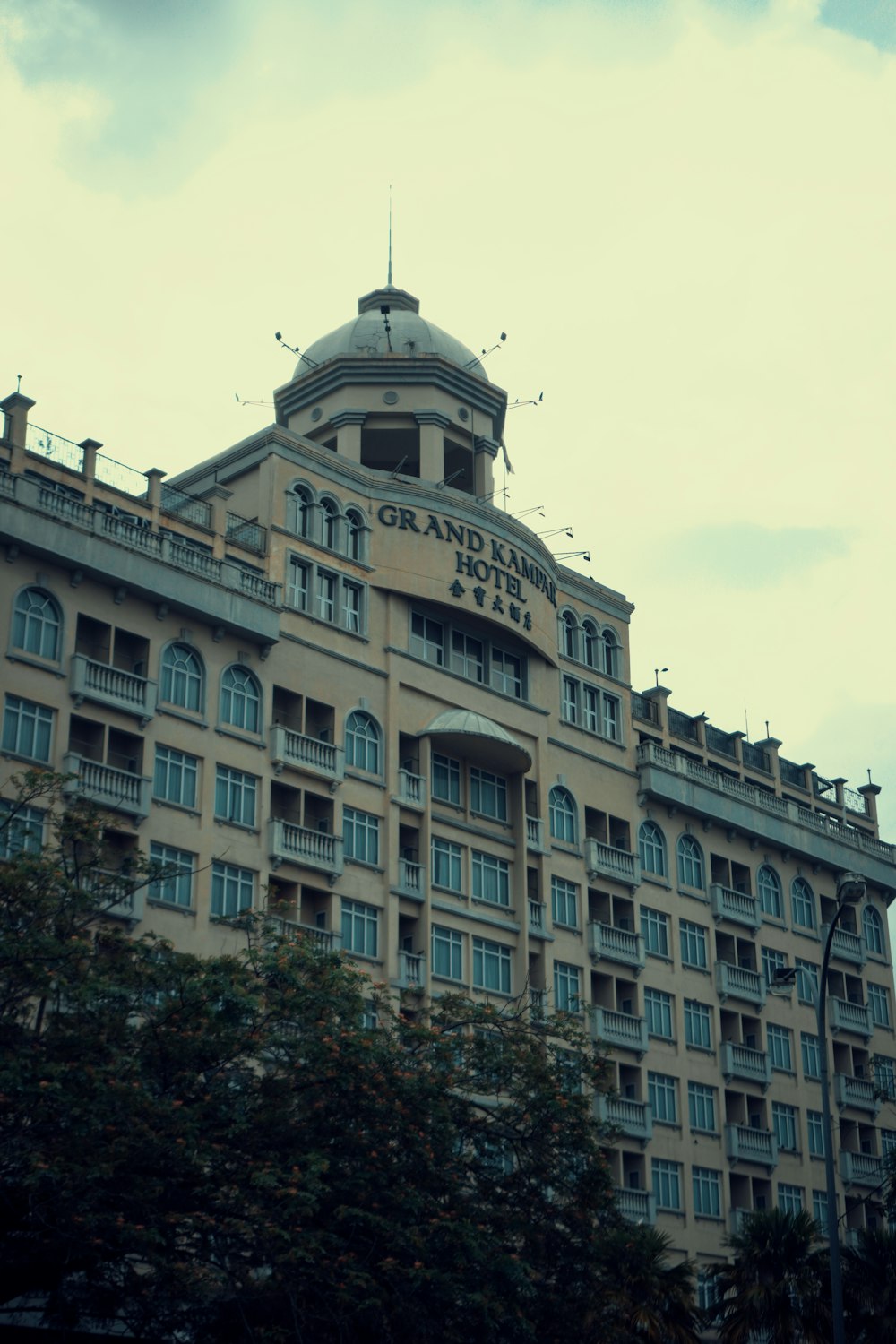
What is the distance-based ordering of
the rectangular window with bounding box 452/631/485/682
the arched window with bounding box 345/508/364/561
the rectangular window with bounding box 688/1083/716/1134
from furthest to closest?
the rectangular window with bounding box 688/1083/716/1134, the rectangular window with bounding box 452/631/485/682, the arched window with bounding box 345/508/364/561

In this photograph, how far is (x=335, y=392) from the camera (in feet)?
200

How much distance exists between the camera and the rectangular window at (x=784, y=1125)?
65000mm

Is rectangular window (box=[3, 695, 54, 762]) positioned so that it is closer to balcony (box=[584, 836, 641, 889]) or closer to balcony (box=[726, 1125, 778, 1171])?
balcony (box=[584, 836, 641, 889])

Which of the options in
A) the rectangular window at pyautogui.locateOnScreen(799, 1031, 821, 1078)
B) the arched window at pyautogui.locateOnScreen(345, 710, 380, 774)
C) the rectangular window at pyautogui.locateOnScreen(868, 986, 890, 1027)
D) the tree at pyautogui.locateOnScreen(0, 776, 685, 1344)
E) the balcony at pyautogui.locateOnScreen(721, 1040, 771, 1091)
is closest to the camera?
the tree at pyautogui.locateOnScreen(0, 776, 685, 1344)

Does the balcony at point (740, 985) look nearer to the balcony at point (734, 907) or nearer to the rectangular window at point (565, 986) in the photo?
the balcony at point (734, 907)

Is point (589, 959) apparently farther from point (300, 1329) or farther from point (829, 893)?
point (300, 1329)

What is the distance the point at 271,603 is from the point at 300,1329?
24.4 m

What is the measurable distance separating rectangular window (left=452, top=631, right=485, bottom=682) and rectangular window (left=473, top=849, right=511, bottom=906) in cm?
557

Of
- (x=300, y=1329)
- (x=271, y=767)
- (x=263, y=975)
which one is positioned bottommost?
(x=300, y=1329)

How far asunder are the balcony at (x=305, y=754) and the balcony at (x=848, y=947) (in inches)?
1029

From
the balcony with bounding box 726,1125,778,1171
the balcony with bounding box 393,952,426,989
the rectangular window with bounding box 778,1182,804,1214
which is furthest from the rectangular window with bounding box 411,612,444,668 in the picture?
the rectangular window with bounding box 778,1182,804,1214

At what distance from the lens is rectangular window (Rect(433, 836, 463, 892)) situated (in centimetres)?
5500

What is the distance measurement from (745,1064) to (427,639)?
1895 centimetres

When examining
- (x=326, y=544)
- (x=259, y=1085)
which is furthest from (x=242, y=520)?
(x=259, y=1085)
